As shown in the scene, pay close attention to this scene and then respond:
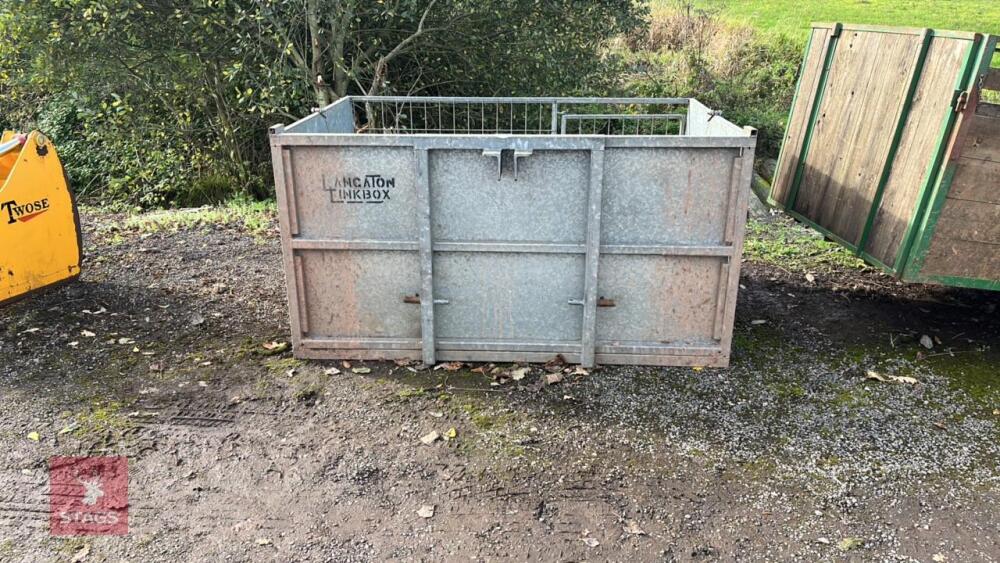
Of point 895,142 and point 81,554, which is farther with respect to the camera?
point 895,142

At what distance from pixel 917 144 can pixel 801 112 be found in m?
1.46

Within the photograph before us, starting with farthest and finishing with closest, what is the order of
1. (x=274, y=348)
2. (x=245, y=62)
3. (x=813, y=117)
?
(x=245, y=62) < (x=813, y=117) < (x=274, y=348)

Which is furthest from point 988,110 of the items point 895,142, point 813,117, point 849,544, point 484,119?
point 484,119

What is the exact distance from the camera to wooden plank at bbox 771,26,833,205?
220 inches

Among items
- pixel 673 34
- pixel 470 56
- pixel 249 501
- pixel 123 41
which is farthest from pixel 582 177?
pixel 673 34

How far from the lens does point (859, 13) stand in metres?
17.1

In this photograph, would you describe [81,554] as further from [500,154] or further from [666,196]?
A: [666,196]

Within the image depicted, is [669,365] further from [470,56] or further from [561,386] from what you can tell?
[470,56]

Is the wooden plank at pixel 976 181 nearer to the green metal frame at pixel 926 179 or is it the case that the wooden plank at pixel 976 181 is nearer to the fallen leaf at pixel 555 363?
the green metal frame at pixel 926 179

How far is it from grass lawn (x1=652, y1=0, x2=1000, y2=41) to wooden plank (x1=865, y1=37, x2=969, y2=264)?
1066 cm

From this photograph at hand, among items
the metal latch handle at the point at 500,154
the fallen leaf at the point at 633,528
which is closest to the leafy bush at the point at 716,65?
the metal latch handle at the point at 500,154

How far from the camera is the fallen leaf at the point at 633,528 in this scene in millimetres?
3219

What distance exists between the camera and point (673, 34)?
45.0 ft

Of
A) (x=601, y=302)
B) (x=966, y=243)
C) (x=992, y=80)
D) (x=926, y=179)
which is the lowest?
(x=601, y=302)
